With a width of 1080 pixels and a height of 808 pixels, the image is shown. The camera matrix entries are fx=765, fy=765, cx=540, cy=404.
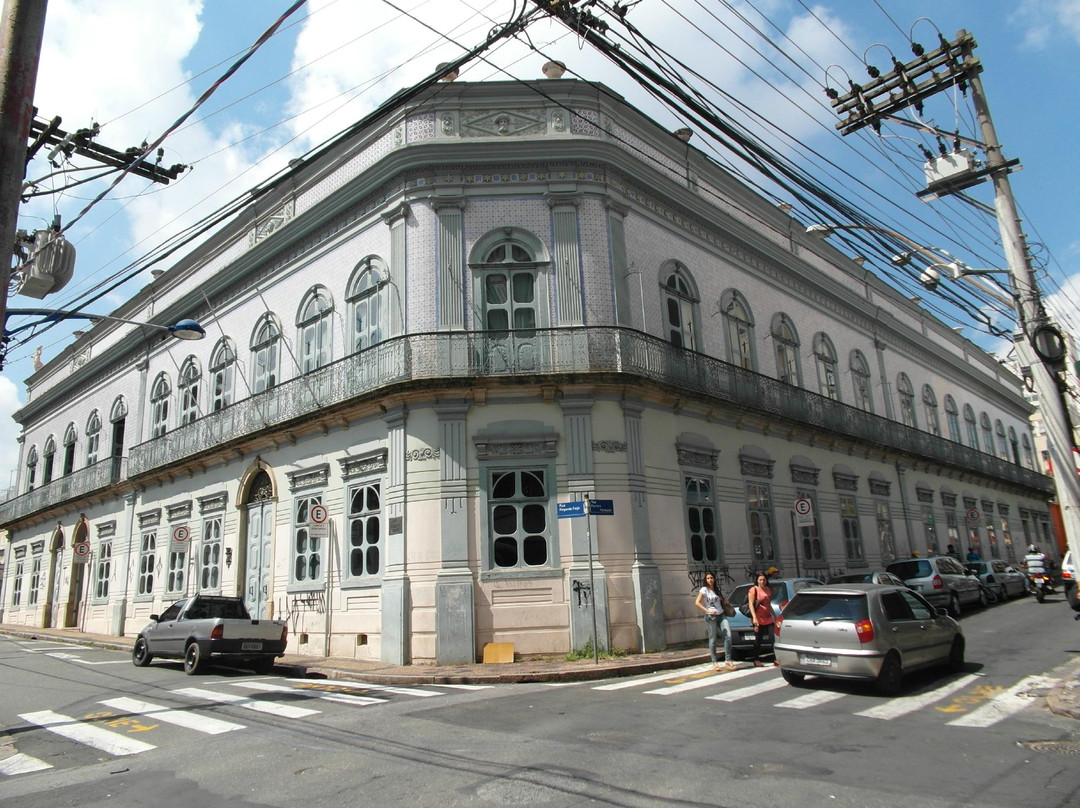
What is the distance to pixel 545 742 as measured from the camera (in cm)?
755

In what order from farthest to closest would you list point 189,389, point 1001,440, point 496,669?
point 1001,440
point 189,389
point 496,669

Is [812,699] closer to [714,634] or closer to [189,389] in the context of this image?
[714,634]

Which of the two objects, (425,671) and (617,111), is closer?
(425,671)

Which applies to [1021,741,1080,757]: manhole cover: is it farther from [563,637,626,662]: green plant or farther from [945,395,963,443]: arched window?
[945,395,963,443]: arched window

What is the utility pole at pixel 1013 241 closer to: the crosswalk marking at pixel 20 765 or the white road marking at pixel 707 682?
the white road marking at pixel 707 682

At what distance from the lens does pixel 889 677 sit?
9.98 meters

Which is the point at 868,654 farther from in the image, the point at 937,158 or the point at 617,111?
the point at 617,111

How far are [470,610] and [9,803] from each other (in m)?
8.96

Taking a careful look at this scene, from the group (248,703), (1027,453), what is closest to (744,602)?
(248,703)

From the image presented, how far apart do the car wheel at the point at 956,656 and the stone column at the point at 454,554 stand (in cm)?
810

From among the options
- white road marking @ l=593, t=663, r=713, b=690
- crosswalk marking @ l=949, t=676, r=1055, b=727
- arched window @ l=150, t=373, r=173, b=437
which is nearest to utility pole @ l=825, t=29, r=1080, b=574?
crosswalk marking @ l=949, t=676, r=1055, b=727

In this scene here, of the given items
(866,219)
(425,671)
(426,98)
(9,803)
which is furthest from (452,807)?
(426,98)

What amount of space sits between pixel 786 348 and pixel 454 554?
1395 centimetres

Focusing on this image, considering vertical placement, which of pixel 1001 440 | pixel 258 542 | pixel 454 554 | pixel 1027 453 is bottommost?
pixel 454 554
